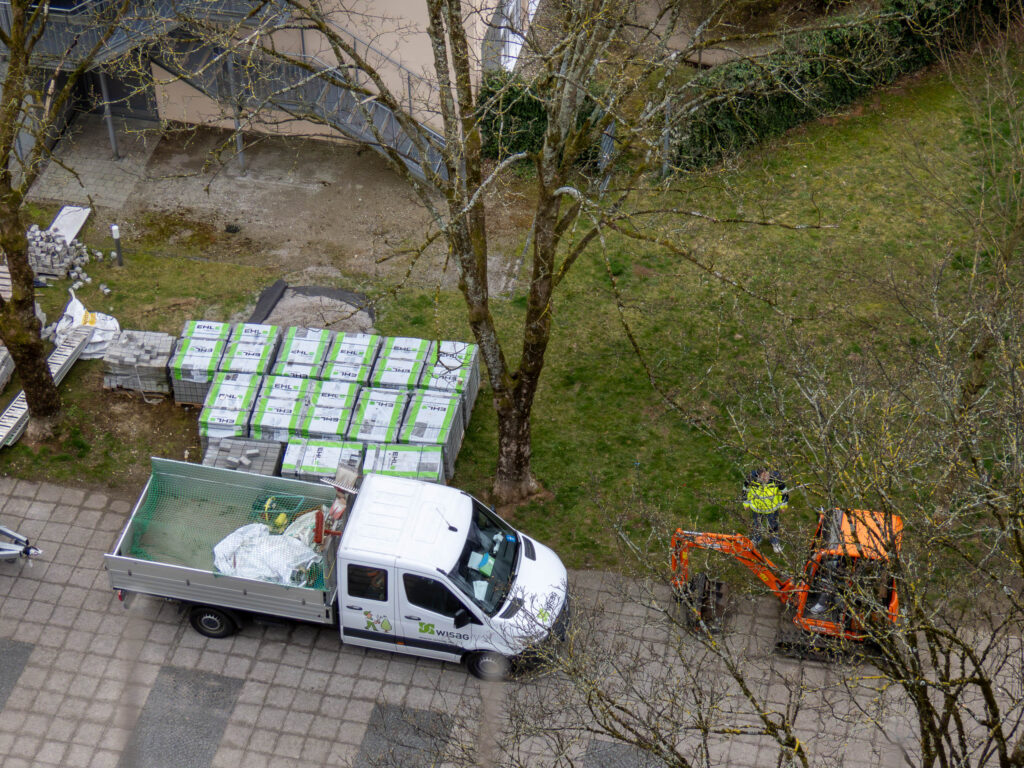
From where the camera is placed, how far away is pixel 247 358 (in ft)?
53.5

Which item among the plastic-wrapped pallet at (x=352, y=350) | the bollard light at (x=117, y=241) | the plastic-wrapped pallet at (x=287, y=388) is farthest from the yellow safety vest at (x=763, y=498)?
the bollard light at (x=117, y=241)

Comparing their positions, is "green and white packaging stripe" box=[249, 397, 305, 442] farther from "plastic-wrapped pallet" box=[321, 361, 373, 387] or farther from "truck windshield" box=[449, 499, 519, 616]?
"truck windshield" box=[449, 499, 519, 616]

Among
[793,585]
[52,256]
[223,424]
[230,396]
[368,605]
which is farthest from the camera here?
[52,256]

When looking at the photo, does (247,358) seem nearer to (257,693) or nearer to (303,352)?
(303,352)

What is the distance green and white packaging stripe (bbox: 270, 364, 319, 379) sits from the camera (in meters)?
16.1

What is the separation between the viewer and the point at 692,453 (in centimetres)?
1625

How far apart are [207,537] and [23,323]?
4.13 m

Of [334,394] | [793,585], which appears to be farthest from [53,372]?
[793,585]

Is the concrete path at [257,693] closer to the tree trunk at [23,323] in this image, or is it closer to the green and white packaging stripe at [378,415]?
the tree trunk at [23,323]

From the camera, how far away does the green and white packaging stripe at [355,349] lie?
16344mm

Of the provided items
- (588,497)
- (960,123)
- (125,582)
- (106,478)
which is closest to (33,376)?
(106,478)

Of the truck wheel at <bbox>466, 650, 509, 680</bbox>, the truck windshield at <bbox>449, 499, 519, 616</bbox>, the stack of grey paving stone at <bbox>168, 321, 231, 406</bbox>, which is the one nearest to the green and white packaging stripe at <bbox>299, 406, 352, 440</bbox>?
the stack of grey paving stone at <bbox>168, 321, 231, 406</bbox>

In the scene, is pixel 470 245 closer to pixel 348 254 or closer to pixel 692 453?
pixel 692 453

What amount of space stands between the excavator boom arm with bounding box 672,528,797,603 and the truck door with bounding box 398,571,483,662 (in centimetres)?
261
